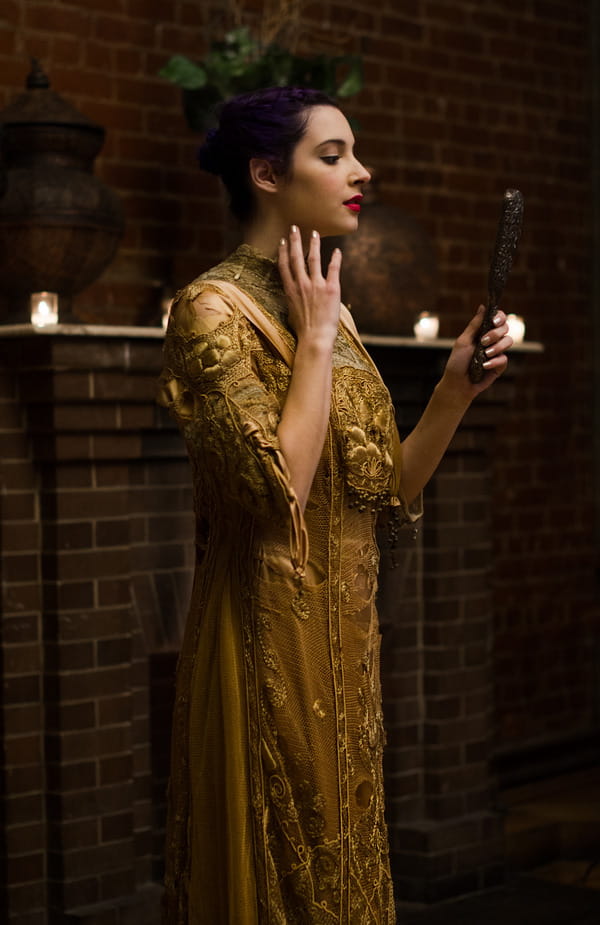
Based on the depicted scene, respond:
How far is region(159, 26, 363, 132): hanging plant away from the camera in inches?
148

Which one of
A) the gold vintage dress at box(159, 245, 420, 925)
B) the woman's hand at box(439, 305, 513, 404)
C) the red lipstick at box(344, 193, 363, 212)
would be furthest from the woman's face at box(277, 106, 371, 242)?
the woman's hand at box(439, 305, 513, 404)

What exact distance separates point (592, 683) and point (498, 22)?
2.39m

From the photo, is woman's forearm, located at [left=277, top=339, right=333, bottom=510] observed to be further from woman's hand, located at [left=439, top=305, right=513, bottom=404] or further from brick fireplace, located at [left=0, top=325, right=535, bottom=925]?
brick fireplace, located at [left=0, top=325, right=535, bottom=925]

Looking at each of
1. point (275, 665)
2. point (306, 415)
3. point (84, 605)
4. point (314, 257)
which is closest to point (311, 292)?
point (314, 257)

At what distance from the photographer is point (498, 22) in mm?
5035

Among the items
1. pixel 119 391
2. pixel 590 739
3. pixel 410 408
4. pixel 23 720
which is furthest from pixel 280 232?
pixel 590 739

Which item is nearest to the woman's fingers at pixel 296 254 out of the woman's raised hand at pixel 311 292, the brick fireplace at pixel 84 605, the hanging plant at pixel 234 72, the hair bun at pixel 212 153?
the woman's raised hand at pixel 311 292

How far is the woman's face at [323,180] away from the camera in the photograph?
2107 millimetres

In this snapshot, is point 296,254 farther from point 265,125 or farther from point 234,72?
point 234,72

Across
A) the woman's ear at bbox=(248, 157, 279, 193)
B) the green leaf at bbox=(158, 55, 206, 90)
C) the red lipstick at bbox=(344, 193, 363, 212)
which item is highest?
the green leaf at bbox=(158, 55, 206, 90)

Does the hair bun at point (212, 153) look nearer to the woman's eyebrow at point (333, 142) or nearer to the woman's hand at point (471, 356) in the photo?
the woman's eyebrow at point (333, 142)

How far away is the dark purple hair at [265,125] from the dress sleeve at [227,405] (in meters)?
0.22

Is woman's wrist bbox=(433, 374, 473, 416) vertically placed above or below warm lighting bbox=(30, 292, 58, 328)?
below

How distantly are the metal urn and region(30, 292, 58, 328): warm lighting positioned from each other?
172 mm
